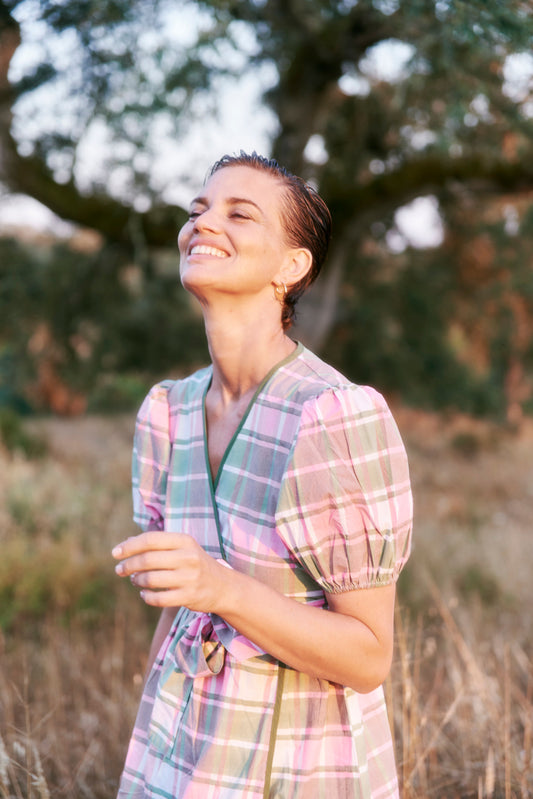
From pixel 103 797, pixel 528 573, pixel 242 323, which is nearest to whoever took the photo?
pixel 242 323

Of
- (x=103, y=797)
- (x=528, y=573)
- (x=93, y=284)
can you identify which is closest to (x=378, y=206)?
(x=93, y=284)

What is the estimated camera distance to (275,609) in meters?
1.14

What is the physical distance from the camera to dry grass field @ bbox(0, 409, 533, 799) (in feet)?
7.76

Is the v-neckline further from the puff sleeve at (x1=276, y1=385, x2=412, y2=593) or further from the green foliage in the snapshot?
the green foliage

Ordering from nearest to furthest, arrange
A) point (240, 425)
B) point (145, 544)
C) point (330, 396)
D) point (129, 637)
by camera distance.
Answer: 1. point (145, 544)
2. point (330, 396)
3. point (240, 425)
4. point (129, 637)

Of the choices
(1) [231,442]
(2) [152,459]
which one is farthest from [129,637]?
(1) [231,442]

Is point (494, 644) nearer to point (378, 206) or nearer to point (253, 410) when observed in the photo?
point (253, 410)

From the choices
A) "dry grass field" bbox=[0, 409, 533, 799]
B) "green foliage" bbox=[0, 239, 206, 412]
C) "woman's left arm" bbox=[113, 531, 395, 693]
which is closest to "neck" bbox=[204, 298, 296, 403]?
"woman's left arm" bbox=[113, 531, 395, 693]

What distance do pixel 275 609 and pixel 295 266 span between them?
0.74 m

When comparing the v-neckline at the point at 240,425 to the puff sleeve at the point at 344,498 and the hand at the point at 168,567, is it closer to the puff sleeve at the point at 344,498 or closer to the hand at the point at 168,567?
the puff sleeve at the point at 344,498

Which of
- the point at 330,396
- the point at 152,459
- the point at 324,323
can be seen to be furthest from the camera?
A: the point at 324,323

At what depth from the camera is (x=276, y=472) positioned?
4.36ft

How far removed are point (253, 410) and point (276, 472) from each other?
141 millimetres

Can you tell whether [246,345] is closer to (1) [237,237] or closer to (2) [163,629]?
(1) [237,237]
